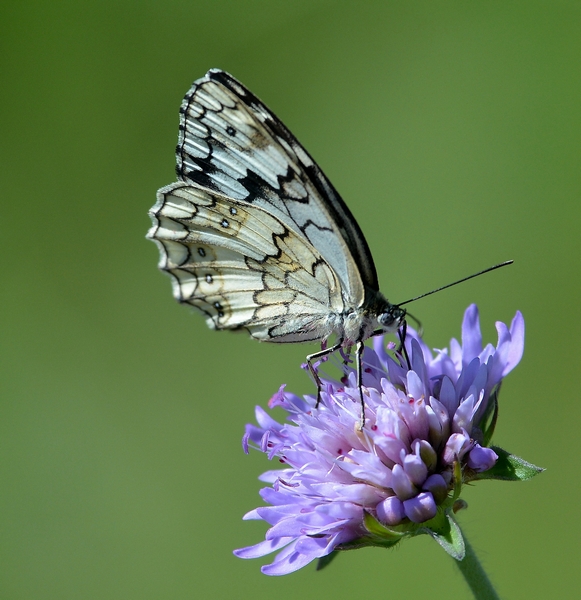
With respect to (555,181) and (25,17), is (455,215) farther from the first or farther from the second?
(25,17)

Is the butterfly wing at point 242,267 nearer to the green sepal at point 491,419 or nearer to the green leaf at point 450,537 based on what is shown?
the green sepal at point 491,419

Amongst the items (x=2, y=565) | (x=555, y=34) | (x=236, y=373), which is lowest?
(x=2, y=565)

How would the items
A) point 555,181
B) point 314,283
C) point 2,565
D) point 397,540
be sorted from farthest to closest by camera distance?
point 555,181 < point 2,565 < point 314,283 < point 397,540

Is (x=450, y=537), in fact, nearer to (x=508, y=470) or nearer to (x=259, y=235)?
(x=508, y=470)

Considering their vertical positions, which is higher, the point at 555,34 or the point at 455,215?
the point at 555,34

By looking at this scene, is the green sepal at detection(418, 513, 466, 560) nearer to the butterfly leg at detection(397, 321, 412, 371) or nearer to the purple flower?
the purple flower

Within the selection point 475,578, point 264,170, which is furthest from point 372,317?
point 475,578

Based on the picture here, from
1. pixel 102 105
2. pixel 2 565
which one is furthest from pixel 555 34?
pixel 2 565
